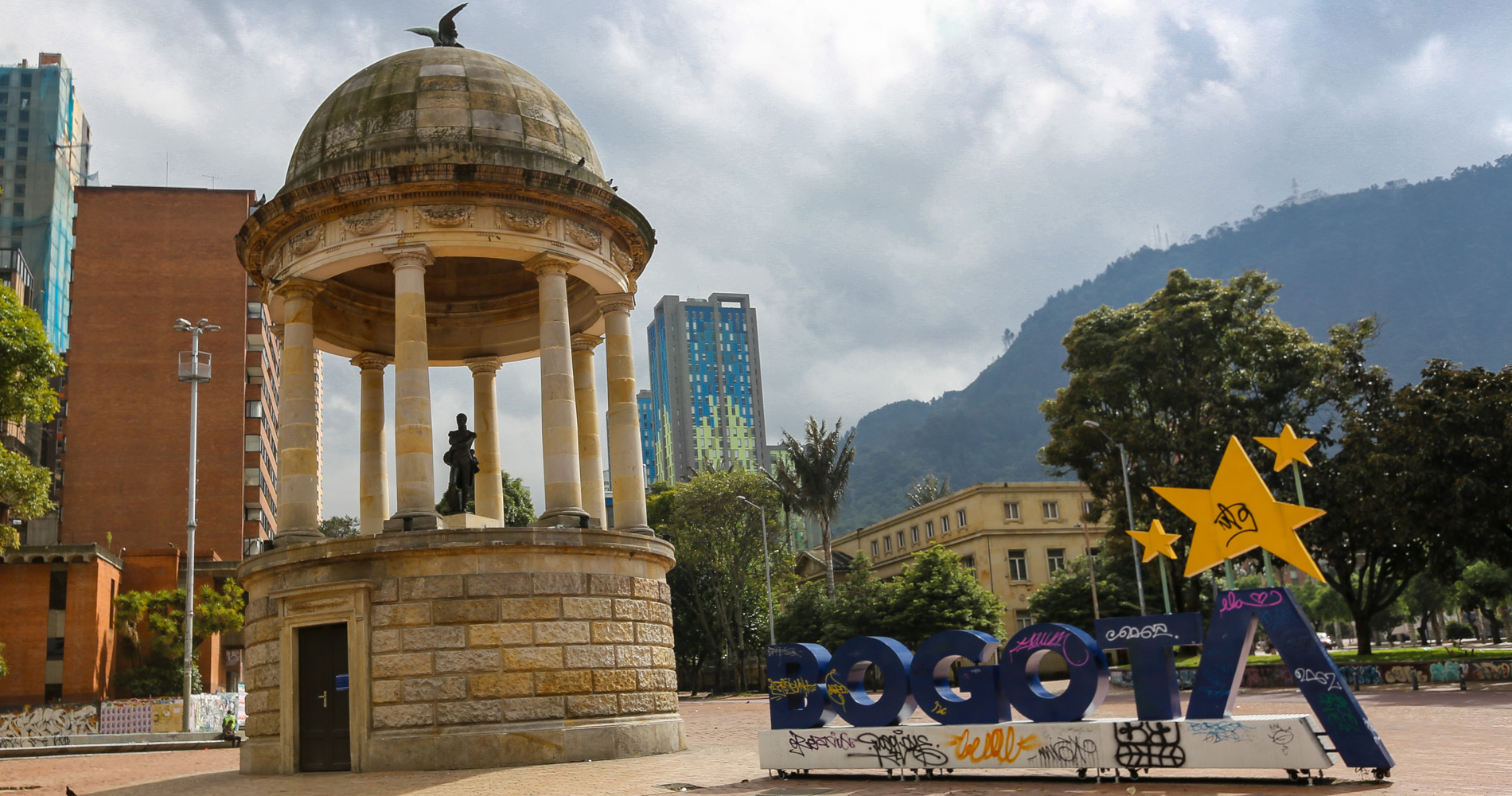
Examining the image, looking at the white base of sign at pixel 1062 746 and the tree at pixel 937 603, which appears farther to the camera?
the tree at pixel 937 603

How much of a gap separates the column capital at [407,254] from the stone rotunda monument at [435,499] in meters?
0.04

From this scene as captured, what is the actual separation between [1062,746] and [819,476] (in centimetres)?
5520

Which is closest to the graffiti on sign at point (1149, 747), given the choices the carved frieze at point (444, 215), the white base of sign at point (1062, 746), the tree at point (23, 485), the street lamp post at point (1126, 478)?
the white base of sign at point (1062, 746)

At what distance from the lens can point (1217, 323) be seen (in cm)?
4762

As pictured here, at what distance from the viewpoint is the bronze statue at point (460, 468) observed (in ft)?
83.3

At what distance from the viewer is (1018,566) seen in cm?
7875

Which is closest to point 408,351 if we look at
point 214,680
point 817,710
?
point 817,710

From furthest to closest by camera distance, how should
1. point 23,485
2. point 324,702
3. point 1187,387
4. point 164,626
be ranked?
point 164,626, point 1187,387, point 23,485, point 324,702

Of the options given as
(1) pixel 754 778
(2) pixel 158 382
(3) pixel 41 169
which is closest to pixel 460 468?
(1) pixel 754 778

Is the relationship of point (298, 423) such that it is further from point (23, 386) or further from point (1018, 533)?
point (1018, 533)

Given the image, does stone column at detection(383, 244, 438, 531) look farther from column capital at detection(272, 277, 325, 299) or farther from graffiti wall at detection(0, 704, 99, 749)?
graffiti wall at detection(0, 704, 99, 749)

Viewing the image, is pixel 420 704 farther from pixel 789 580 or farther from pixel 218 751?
pixel 789 580

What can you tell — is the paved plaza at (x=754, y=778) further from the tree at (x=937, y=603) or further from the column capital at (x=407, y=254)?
the tree at (x=937, y=603)

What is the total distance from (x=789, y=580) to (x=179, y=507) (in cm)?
4037
